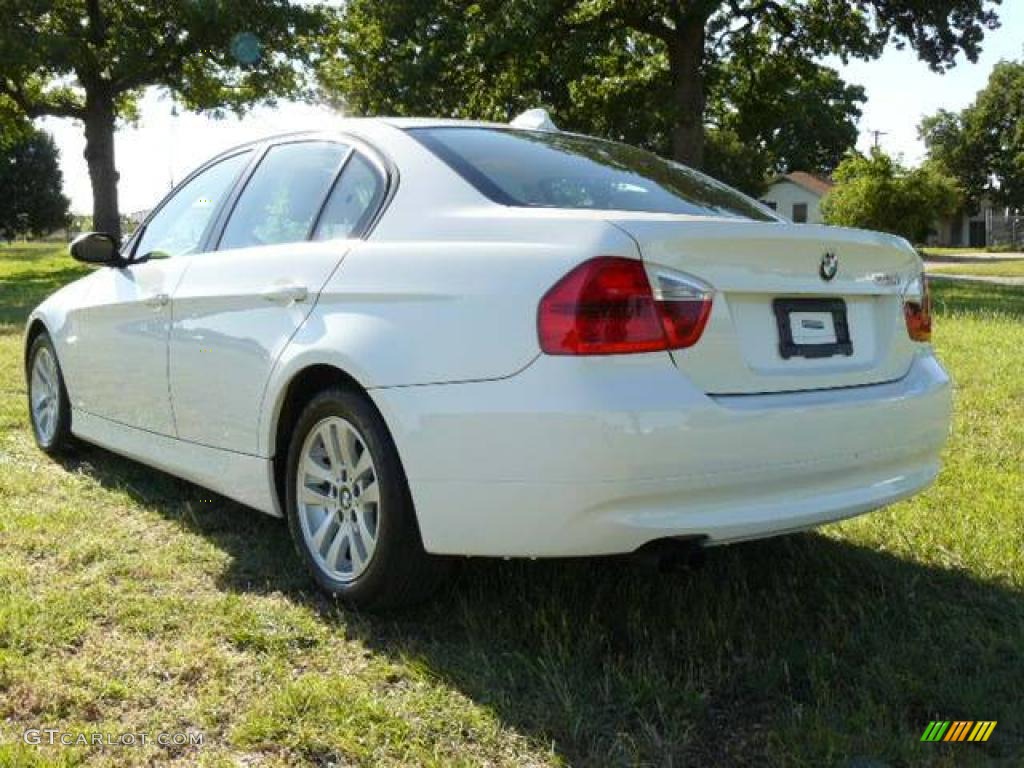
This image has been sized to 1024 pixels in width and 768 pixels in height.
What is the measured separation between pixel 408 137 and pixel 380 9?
19232mm

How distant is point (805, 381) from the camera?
9.66ft

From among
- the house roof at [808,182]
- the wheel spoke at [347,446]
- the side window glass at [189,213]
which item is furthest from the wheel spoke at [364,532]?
the house roof at [808,182]

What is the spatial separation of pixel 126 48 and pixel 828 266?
25129 millimetres

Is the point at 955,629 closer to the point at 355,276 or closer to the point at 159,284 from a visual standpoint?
the point at 355,276

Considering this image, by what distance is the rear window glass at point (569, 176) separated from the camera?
322 cm

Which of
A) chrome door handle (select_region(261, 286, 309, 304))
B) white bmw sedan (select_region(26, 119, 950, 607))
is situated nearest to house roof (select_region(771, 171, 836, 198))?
white bmw sedan (select_region(26, 119, 950, 607))

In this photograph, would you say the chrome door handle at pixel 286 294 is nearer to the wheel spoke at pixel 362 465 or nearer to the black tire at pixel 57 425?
the wheel spoke at pixel 362 465

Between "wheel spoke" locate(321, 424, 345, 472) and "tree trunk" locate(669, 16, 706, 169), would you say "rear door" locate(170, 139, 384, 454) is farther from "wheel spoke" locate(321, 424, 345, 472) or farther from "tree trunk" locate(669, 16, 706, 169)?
"tree trunk" locate(669, 16, 706, 169)

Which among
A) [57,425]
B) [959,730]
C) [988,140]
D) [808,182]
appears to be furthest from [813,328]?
[988,140]

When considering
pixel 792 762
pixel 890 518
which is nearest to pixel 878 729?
pixel 792 762

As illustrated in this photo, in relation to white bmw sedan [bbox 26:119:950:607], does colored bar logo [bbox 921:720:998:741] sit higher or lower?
lower

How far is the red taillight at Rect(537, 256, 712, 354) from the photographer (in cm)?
265

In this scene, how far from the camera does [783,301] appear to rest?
9.66 ft

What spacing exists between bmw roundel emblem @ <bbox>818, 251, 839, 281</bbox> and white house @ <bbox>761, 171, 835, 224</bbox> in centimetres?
6210
